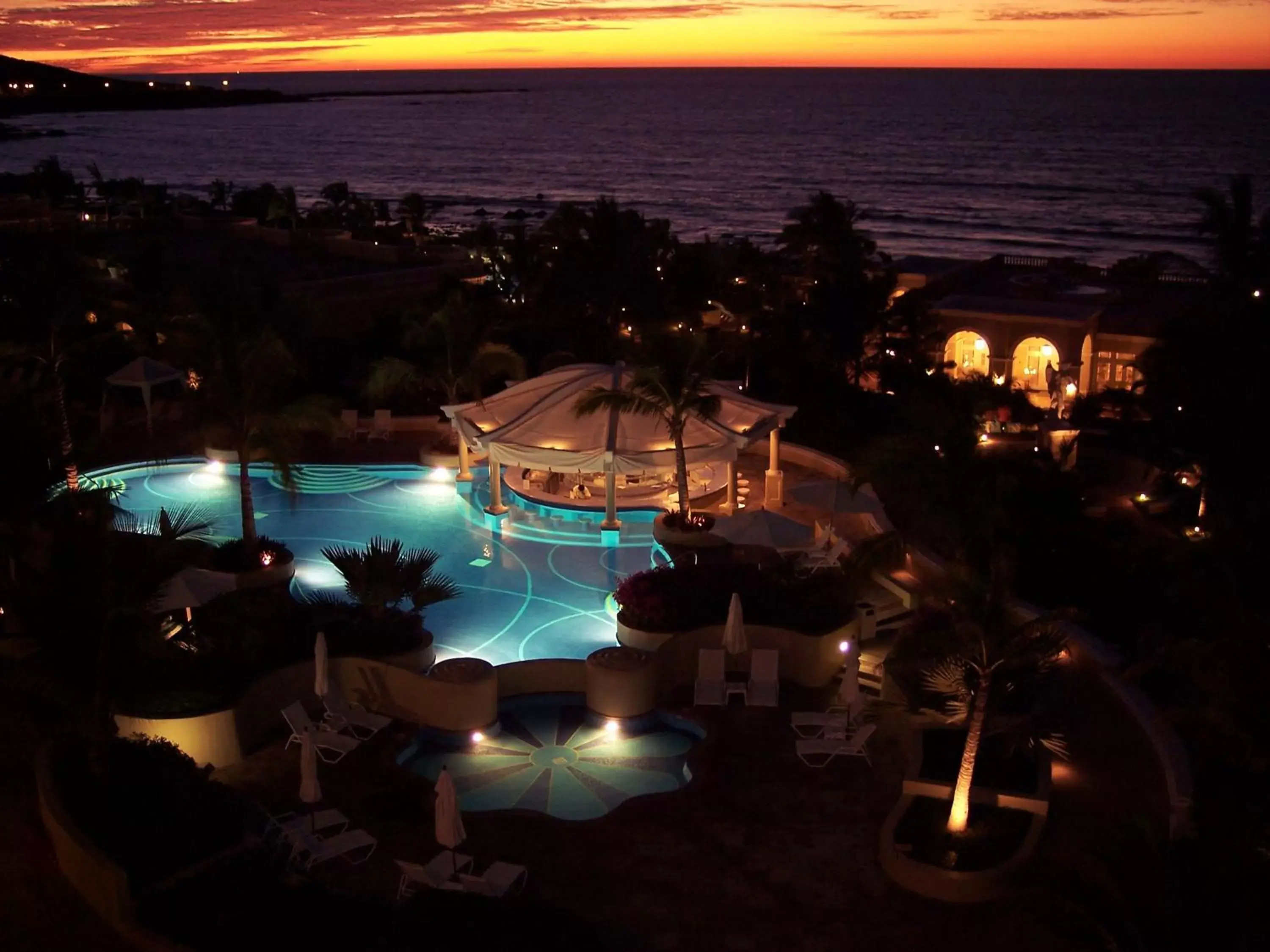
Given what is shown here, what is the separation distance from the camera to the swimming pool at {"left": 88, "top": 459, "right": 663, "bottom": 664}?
16.3 m

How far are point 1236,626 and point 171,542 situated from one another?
31.1 ft

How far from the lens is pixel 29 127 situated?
19800cm

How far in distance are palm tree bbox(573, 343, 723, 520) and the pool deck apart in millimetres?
6086

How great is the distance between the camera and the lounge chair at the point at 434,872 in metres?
10.2

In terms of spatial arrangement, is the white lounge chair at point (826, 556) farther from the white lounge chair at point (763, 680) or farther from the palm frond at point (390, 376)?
the palm frond at point (390, 376)

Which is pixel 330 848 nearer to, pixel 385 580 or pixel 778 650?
pixel 385 580

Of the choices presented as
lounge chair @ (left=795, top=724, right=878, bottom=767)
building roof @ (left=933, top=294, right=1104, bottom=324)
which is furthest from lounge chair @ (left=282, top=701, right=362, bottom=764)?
building roof @ (left=933, top=294, right=1104, bottom=324)

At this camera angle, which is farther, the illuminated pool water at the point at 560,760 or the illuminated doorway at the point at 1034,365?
the illuminated doorway at the point at 1034,365

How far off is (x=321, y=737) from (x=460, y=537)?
284 inches

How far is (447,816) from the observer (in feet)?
34.4

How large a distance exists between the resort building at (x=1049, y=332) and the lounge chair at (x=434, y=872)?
20.3 metres

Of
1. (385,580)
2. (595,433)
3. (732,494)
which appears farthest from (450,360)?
(385,580)

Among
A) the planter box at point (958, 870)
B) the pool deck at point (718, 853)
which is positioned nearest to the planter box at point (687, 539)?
the pool deck at point (718, 853)

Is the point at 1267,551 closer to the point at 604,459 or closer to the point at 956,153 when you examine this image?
the point at 604,459
